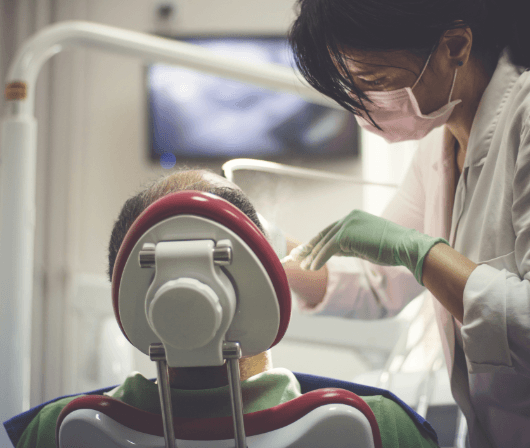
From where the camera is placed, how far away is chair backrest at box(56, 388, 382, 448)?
1.86 ft

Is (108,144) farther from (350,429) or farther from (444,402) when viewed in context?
(350,429)

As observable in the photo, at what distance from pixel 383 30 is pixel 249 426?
2.28 ft

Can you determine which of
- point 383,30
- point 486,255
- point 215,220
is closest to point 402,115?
point 383,30

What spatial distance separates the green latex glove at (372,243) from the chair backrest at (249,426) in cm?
39

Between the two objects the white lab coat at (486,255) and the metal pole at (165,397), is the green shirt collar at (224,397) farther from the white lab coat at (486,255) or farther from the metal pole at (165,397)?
the white lab coat at (486,255)

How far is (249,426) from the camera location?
0.60m

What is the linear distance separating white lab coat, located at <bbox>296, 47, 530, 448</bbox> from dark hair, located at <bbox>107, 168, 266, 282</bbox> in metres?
0.40

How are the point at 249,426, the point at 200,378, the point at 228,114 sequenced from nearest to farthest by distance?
1. the point at 249,426
2. the point at 200,378
3. the point at 228,114

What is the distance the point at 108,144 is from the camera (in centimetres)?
309

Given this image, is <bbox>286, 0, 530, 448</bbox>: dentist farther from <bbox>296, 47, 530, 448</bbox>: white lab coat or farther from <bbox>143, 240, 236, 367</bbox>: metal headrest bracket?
<bbox>143, 240, 236, 367</bbox>: metal headrest bracket

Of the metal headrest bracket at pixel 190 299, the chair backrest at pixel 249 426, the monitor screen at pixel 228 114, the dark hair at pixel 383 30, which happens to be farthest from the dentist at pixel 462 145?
the monitor screen at pixel 228 114

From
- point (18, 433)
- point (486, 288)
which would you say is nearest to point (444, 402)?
point (486, 288)

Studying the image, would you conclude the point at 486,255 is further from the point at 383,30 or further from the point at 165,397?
the point at 165,397

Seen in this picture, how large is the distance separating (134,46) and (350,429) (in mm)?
1089
